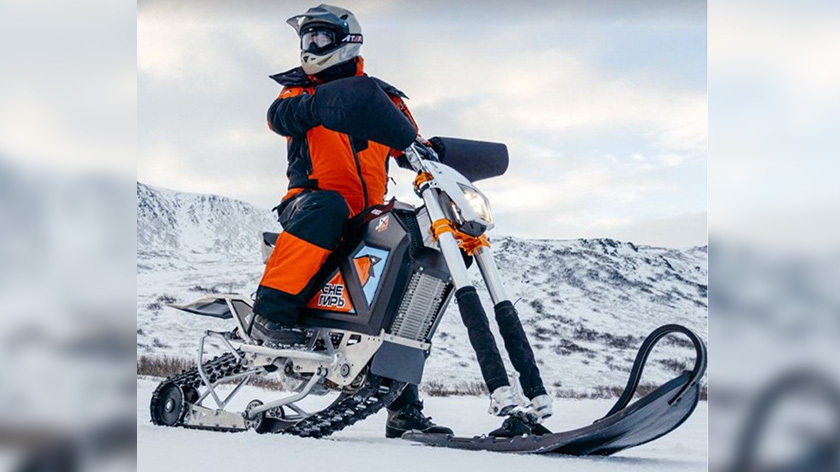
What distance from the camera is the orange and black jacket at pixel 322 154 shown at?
3.56 m

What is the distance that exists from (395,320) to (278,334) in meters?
0.49

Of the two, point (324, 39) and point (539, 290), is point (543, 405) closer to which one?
point (324, 39)

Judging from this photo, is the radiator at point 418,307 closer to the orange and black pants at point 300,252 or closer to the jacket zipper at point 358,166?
the orange and black pants at point 300,252

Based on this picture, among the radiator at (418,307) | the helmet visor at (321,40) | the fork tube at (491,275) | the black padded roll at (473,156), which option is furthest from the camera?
the black padded roll at (473,156)

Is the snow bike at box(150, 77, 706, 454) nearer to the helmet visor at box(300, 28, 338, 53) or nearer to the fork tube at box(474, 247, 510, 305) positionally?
the fork tube at box(474, 247, 510, 305)

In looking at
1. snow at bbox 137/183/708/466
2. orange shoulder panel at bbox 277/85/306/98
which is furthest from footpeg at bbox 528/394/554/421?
orange shoulder panel at bbox 277/85/306/98

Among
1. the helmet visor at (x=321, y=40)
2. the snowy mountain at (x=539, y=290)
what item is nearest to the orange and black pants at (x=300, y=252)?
the helmet visor at (x=321, y=40)

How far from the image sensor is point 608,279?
1104 cm

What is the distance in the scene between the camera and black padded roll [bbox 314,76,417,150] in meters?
3.08

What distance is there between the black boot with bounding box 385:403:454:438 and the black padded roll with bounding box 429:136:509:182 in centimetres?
100

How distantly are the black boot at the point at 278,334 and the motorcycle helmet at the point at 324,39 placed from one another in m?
1.01
